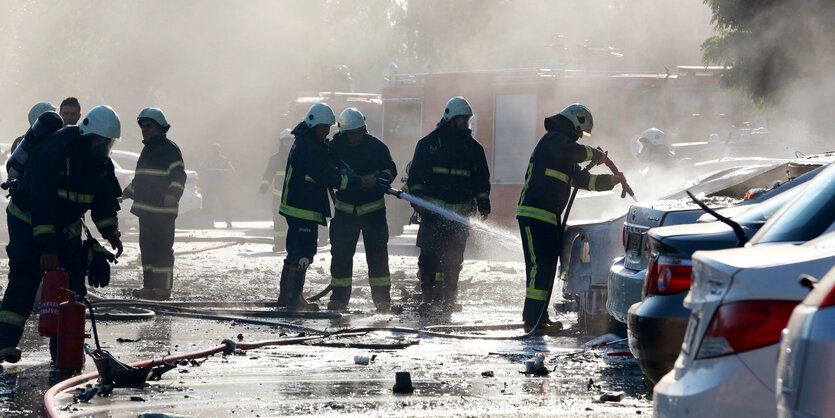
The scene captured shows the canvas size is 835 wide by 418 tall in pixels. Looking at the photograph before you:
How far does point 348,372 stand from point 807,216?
3.64 meters

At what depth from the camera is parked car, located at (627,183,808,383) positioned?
4.63 meters

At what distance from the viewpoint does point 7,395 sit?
6.17 m

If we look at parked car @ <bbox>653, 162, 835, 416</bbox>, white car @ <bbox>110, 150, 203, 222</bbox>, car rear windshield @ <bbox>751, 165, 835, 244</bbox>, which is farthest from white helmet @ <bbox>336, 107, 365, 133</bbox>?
white car @ <bbox>110, 150, 203, 222</bbox>

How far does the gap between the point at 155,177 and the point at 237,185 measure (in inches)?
1032

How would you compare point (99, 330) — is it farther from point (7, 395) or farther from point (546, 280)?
point (546, 280)

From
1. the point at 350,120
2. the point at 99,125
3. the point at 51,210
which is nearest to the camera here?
the point at 51,210

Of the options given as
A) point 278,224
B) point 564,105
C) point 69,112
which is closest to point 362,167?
point 69,112

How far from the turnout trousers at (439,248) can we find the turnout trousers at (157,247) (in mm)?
2427

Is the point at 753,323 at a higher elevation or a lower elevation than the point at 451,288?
higher

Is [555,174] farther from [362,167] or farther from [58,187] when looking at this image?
[58,187]

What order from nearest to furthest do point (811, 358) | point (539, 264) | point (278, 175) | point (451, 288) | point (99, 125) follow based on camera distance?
point (811, 358) → point (99, 125) → point (539, 264) → point (451, 288) → point (278, 175)

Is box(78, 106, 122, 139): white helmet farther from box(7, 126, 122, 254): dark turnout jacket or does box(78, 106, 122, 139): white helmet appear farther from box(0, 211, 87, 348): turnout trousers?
box(0, 211, 87, 348): turnout trousers

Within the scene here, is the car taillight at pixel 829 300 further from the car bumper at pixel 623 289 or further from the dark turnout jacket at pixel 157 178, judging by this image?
the dark turnout jacket at pixel 157 178

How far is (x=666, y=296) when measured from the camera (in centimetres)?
471
